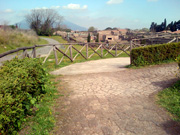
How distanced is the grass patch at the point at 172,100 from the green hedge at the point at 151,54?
8.49 feet

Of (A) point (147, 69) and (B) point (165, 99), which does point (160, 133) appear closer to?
(B) point (165, 99)

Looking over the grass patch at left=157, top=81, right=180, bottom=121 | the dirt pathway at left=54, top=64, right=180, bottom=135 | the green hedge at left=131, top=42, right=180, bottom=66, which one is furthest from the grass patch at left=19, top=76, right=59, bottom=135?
the green hedge at left=131, top=42, right=180, bottom=66

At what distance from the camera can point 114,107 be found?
354cm

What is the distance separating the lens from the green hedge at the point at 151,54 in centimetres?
696

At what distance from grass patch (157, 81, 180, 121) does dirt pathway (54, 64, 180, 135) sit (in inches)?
6.0

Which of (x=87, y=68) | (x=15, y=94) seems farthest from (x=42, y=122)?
(x=87, y=68)

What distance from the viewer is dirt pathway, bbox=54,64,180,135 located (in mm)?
2787

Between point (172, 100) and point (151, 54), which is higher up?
point (151, 54)

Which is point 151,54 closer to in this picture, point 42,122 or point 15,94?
point 42,122

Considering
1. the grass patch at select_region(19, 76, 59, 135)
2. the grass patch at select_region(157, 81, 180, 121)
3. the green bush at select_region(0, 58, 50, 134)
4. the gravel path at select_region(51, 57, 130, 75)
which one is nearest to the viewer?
the green bush at select_region(0, 58, 50, 134)

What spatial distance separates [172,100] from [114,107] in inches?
55.7

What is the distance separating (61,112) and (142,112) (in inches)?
68.3

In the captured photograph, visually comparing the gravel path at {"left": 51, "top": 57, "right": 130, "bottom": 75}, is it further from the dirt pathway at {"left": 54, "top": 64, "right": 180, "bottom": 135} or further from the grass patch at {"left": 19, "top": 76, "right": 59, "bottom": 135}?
the grass patch at {"left": 19, "top": 76, "right": 59, "bottom": 135}

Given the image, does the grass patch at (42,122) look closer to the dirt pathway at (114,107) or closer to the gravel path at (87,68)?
the dirt pathway at (114,107)
